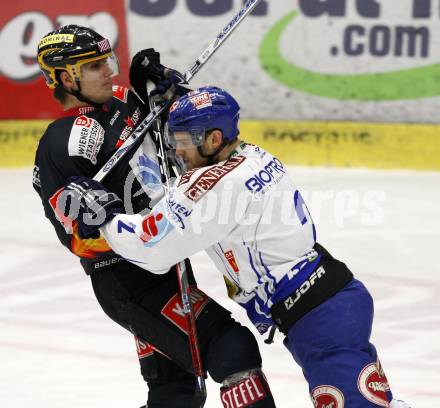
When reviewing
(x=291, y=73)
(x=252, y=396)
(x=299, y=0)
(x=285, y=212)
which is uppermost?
(x=285, y=212)

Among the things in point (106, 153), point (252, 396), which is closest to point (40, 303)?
point (106, 153)

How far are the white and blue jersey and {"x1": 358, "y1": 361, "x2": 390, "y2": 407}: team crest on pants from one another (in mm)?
337

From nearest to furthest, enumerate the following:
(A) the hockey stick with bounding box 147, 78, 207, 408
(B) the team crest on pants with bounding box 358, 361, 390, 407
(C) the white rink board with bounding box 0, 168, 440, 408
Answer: (B) the team crest on pants with bounding box 358, 361, 390, 407
(A) the hockey stick with bounding box 147, 78, 207, 408
(C) the white rink board with bounding box 0, 168, 440, 408

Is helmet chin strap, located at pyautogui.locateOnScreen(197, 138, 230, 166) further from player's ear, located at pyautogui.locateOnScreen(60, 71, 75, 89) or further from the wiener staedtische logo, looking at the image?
the wiener staedtische logo

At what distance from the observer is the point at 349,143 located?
7.90 meters

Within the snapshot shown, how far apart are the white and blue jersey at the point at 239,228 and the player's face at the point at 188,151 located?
0.08 meters

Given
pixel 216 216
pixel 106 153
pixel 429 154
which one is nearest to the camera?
pixel 216 216

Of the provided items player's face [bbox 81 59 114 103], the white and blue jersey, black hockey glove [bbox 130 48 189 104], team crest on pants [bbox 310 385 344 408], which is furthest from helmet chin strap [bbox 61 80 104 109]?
team crest on pants [bbox 310 385 344 408]

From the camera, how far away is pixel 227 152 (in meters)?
3.20

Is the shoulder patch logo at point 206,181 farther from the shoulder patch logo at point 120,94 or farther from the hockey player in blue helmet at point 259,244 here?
the shoulder patch logo at point 120,94

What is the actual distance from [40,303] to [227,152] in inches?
101

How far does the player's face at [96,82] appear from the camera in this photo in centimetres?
359

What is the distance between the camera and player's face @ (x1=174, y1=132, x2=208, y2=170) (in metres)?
3.17

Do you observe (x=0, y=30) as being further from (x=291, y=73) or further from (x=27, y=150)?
(x=291, y=73)
